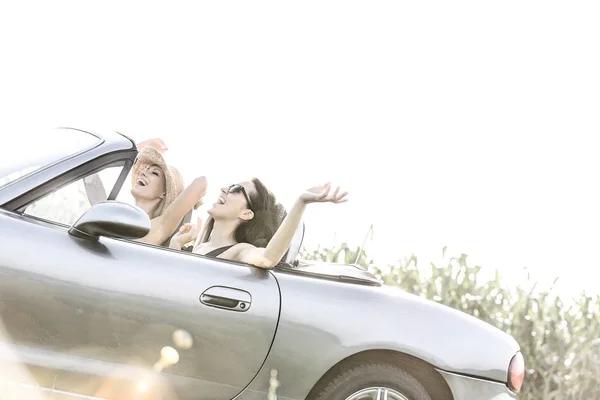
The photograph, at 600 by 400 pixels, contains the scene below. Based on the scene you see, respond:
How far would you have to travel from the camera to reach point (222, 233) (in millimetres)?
5441

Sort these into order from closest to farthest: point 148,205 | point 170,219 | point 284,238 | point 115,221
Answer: point 115,221, point 284,238, point 170,219, point 148,205

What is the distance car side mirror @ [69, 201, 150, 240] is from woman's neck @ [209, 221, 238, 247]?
1.07m

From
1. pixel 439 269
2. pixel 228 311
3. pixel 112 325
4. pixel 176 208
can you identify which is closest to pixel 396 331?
pixel 228 311

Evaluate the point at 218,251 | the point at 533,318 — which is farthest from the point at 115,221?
the point at 533,318

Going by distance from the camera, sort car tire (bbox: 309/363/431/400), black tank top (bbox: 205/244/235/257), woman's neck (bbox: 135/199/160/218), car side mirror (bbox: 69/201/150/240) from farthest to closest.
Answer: woman's neck (bbox: 135/199/160/218) < black tank top (bbox: 205/244/235/257) < car tire (bbox: 309/363/431/400) < car side mirror (bbox: 69/201/150/240)

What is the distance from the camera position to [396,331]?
455 centimetres

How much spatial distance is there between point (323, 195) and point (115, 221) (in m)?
0.93

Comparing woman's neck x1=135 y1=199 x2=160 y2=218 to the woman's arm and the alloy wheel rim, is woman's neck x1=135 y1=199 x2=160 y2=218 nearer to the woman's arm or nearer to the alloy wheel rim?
the woman's arm

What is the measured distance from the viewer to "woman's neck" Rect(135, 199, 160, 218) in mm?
5859

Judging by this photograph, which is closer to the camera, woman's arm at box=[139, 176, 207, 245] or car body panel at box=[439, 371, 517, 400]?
car body panel at box=[439, 371, 517, 400]

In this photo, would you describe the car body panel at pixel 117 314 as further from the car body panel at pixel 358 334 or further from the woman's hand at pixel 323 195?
the woman's hand at pixel 323 195

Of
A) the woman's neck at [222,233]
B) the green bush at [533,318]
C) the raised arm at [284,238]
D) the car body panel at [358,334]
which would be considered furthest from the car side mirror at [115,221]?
the green bush at [533,318]

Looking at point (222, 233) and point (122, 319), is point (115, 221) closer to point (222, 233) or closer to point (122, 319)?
point (122, 319)

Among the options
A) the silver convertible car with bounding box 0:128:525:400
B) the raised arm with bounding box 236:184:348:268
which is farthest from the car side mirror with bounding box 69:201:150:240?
the raised arm with bounding box 236:184:348:268
